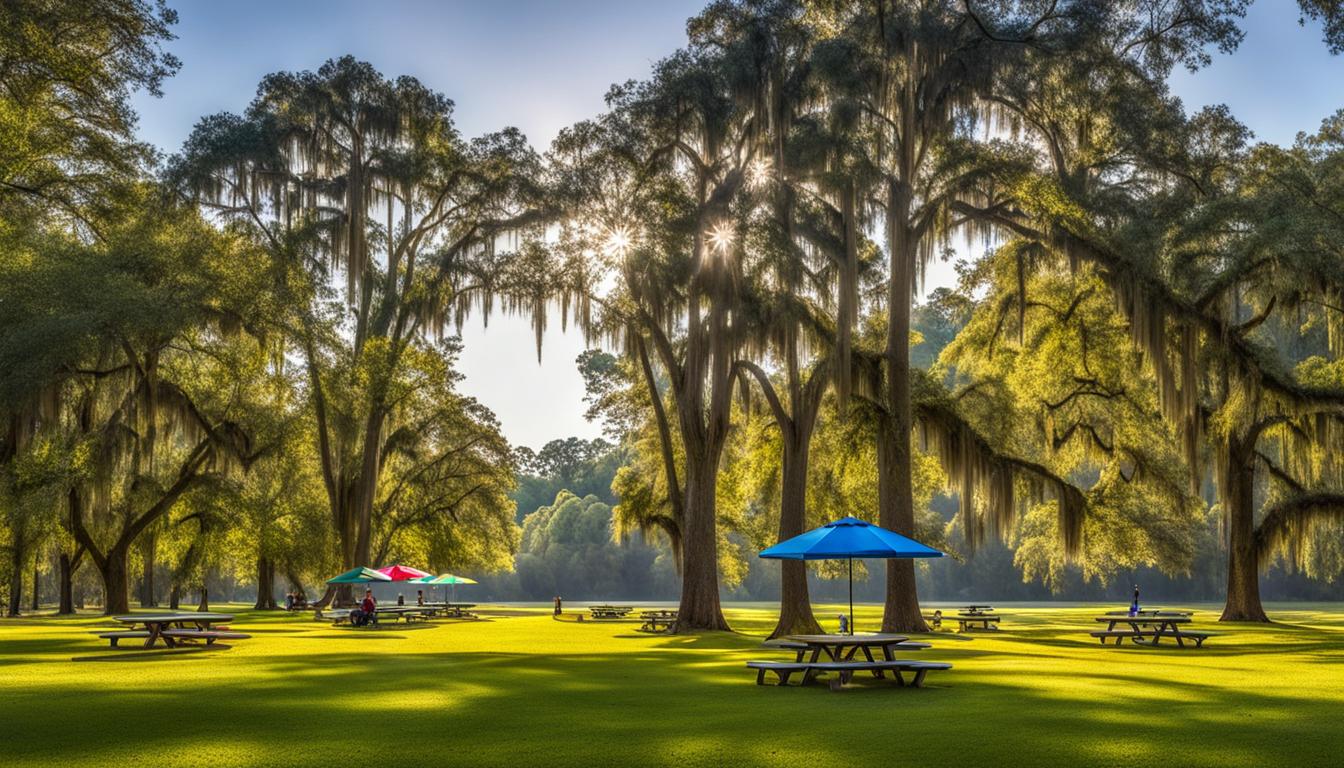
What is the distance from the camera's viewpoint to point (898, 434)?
25438mm

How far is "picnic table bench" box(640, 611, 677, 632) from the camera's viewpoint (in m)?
30.2

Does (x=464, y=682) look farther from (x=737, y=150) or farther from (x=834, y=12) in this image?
(x=834, y=12)

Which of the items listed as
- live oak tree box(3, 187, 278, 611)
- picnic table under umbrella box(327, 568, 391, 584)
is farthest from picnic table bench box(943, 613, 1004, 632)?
live oak tree box(3, 187, 278, 611)

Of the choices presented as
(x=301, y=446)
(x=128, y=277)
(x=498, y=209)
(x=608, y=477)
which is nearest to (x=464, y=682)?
(x=128, y=277)

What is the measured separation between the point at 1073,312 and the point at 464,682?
24067 mm

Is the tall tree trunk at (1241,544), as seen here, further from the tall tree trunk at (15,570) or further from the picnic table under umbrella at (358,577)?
the tall tree trunk at (15,570)

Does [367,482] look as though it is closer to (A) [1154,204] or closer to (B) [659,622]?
(B) [659,622]

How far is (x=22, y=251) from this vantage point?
23500 millimetres

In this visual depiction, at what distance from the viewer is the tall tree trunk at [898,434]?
83.8ft

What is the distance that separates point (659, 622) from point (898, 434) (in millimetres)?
9756

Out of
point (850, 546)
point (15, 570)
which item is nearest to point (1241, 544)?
point (850, 546)

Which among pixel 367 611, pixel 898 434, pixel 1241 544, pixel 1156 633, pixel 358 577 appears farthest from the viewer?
pixel 1241 544

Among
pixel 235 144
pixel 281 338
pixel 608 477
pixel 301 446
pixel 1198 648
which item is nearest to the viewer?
pixel 1198 648

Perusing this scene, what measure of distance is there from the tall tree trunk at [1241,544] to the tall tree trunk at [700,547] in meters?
17.8
